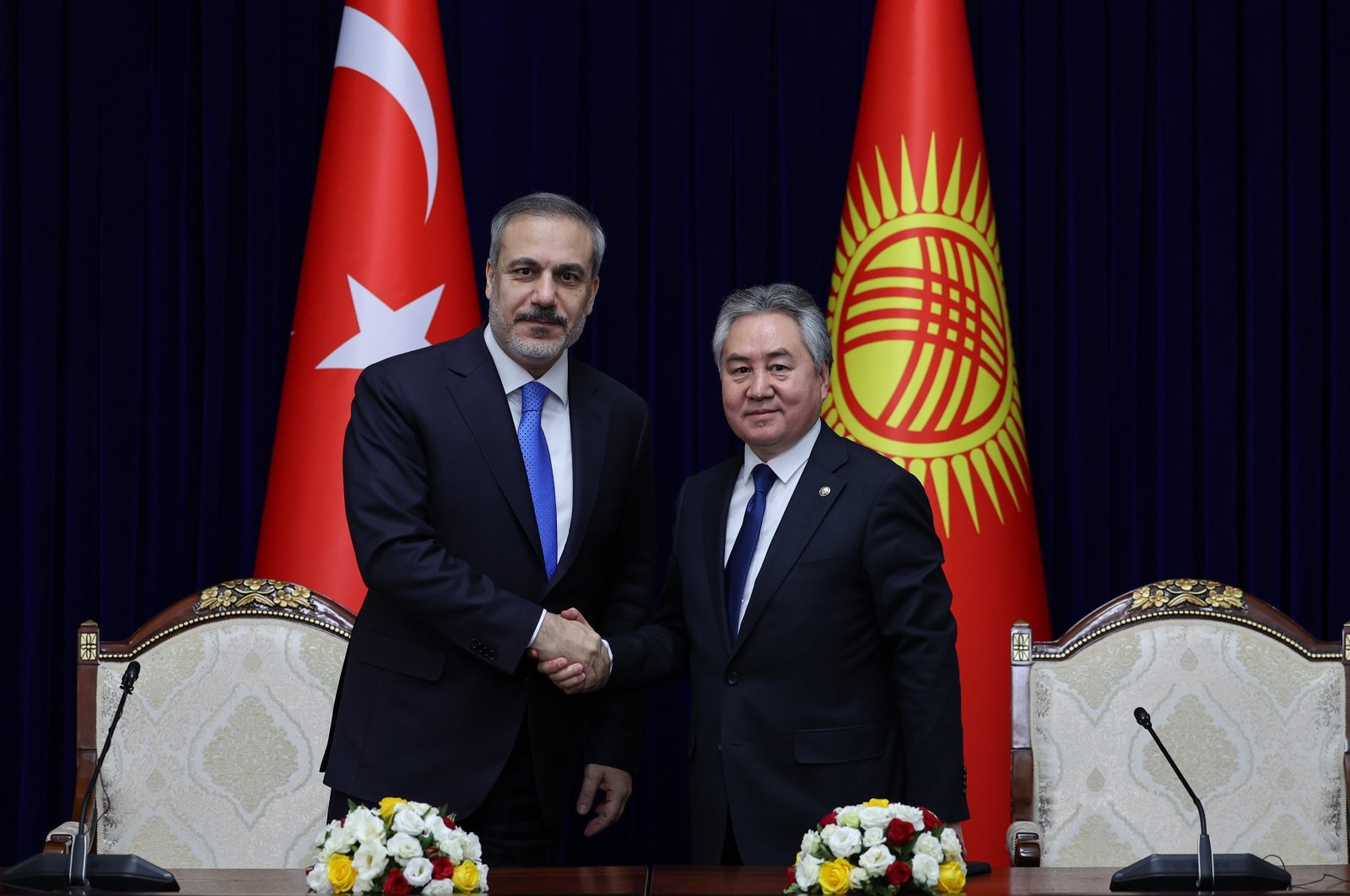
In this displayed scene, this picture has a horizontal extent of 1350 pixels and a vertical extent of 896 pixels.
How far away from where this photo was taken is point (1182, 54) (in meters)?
4.25

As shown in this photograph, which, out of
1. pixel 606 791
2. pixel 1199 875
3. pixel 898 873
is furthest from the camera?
pixel 606 791

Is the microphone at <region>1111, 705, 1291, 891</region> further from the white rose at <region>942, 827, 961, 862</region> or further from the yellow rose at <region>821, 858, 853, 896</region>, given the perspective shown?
the yellow rose at <region>821, 858, 853, 896</region>

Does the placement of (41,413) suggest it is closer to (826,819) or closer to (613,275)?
(613,275)

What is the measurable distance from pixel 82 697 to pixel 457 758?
0.89 m

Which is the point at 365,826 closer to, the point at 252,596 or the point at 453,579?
the point at 453,579

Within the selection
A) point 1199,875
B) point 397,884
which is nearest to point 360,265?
point 397,884

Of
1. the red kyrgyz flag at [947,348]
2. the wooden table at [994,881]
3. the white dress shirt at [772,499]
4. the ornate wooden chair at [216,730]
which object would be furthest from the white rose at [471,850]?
the red kyrgyz flag at [947,348]

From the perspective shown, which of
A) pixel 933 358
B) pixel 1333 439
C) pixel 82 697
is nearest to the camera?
pixel 82 697

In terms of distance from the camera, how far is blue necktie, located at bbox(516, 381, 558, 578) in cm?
266

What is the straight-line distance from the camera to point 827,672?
253 centimetres

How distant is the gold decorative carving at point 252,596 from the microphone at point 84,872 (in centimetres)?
100

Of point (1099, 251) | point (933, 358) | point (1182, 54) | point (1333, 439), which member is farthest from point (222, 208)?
point (1333, 439)

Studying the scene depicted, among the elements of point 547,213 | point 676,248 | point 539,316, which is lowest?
point 539,316

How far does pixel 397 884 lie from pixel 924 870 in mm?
688
